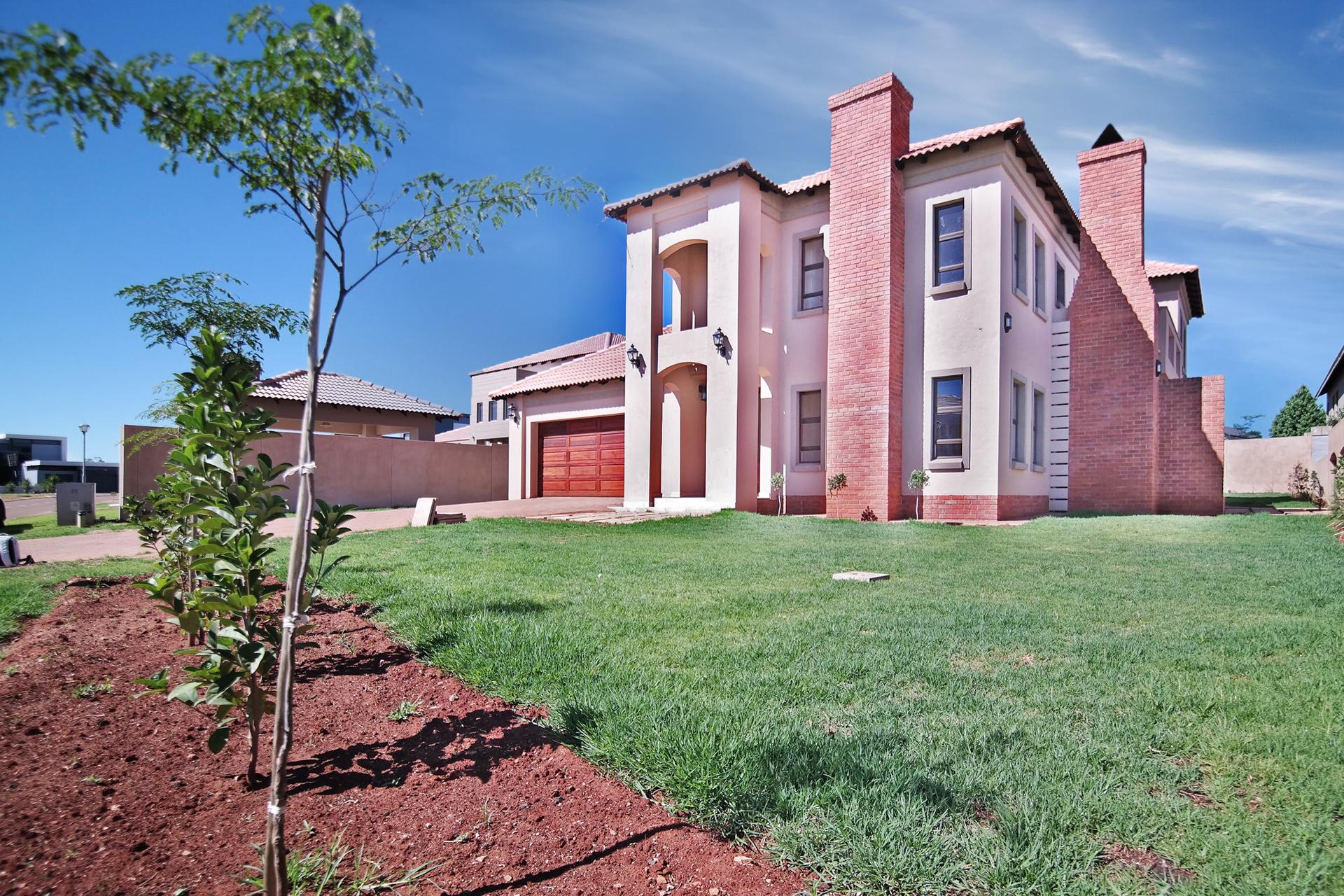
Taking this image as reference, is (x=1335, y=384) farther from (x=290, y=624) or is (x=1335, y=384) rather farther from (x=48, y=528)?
(x=48, y=528)

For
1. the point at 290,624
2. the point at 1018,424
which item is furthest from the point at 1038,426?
the point at 290,624

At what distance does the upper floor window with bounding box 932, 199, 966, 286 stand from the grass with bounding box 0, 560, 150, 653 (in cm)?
1218

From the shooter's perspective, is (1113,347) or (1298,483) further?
(1298,483)

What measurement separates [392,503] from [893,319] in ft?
A: 47.6

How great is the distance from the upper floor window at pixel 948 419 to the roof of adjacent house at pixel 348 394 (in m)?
16.3

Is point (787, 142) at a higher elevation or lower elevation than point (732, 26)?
higher

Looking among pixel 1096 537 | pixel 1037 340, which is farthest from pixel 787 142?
pixel 1096 537

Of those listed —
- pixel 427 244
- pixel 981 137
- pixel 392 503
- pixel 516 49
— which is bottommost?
Answer: pixel 392 503

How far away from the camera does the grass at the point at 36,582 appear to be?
4.46 meters

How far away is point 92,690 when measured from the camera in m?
2.96

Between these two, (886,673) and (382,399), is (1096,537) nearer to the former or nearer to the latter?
(886,673)

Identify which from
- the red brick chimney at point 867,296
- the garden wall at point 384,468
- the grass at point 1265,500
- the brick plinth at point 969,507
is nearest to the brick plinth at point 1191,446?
→ the grass at point 1265,500

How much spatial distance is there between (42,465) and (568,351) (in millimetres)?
42450

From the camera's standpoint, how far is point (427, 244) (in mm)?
2207
